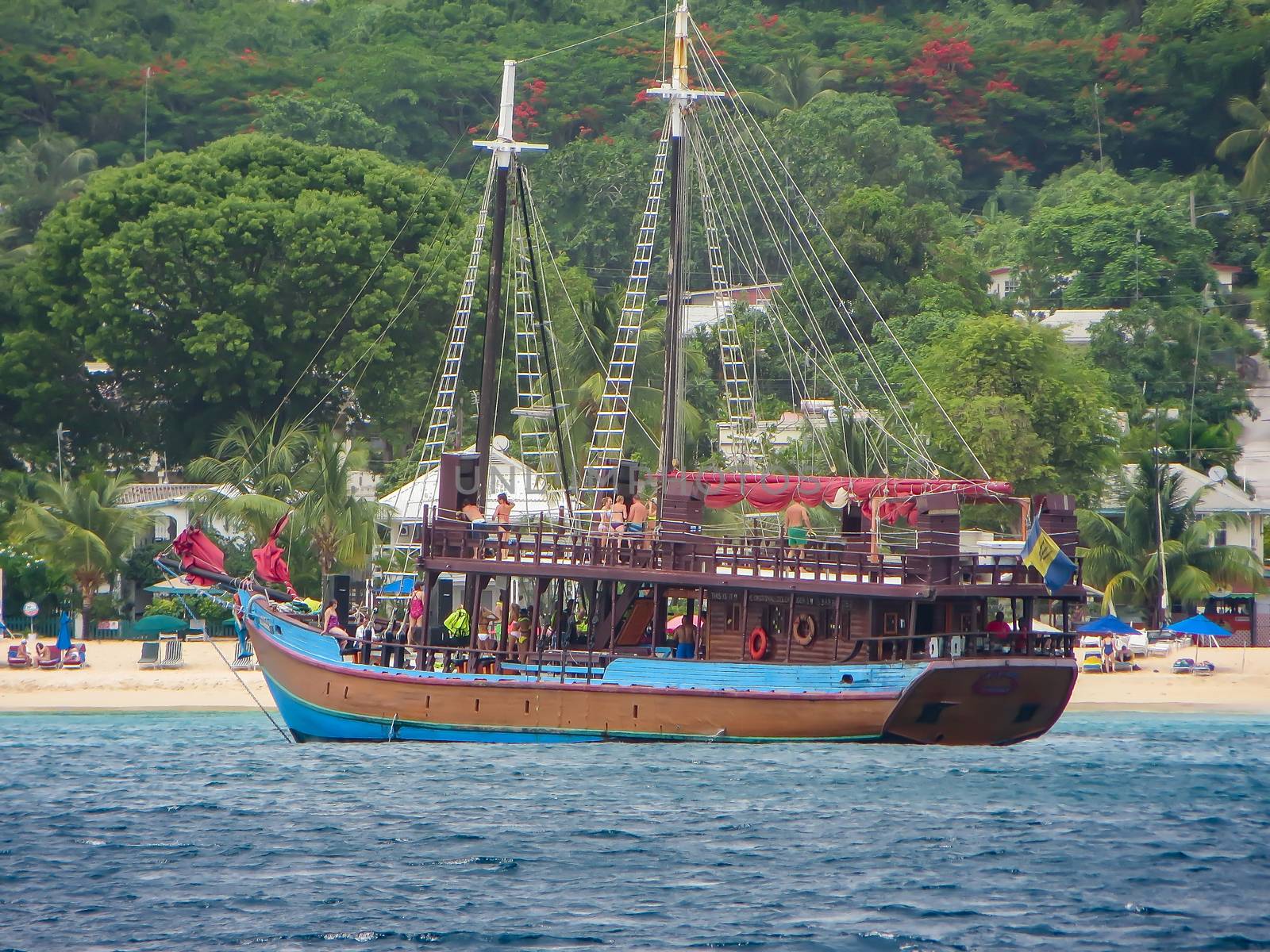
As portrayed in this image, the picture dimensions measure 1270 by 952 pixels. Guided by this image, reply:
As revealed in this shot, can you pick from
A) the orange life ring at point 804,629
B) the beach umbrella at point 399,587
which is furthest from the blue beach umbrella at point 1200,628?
the orange life ring at point 804,629

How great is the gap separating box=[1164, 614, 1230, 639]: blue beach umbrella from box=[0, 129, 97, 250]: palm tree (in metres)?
54.5

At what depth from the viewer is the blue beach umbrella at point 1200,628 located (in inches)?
1983

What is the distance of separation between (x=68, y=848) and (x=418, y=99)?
77939mm

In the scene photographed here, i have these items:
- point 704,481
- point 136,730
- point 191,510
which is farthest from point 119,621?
point 704,481

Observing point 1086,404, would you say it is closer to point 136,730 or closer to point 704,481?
point 704,481

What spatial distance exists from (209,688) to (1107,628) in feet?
68.4

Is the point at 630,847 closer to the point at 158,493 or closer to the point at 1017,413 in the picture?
the point at 1017,413

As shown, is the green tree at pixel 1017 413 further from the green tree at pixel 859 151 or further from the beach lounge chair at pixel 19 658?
the beach lounge chair at pixel 19 658

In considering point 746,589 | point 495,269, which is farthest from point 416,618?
point 495,269

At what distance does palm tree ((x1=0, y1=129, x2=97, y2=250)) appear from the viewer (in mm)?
90875

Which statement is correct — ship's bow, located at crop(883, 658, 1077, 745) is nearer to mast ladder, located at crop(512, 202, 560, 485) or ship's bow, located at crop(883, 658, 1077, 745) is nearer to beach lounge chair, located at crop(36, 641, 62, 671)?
mast ladder, located at crop(512, 202, 560, 485)

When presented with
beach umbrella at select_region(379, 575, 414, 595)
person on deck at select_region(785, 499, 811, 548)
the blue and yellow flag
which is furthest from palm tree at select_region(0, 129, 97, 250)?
the blue and yellow flag

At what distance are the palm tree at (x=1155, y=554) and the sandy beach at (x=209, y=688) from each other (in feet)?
13.4

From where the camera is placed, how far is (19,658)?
151ft
